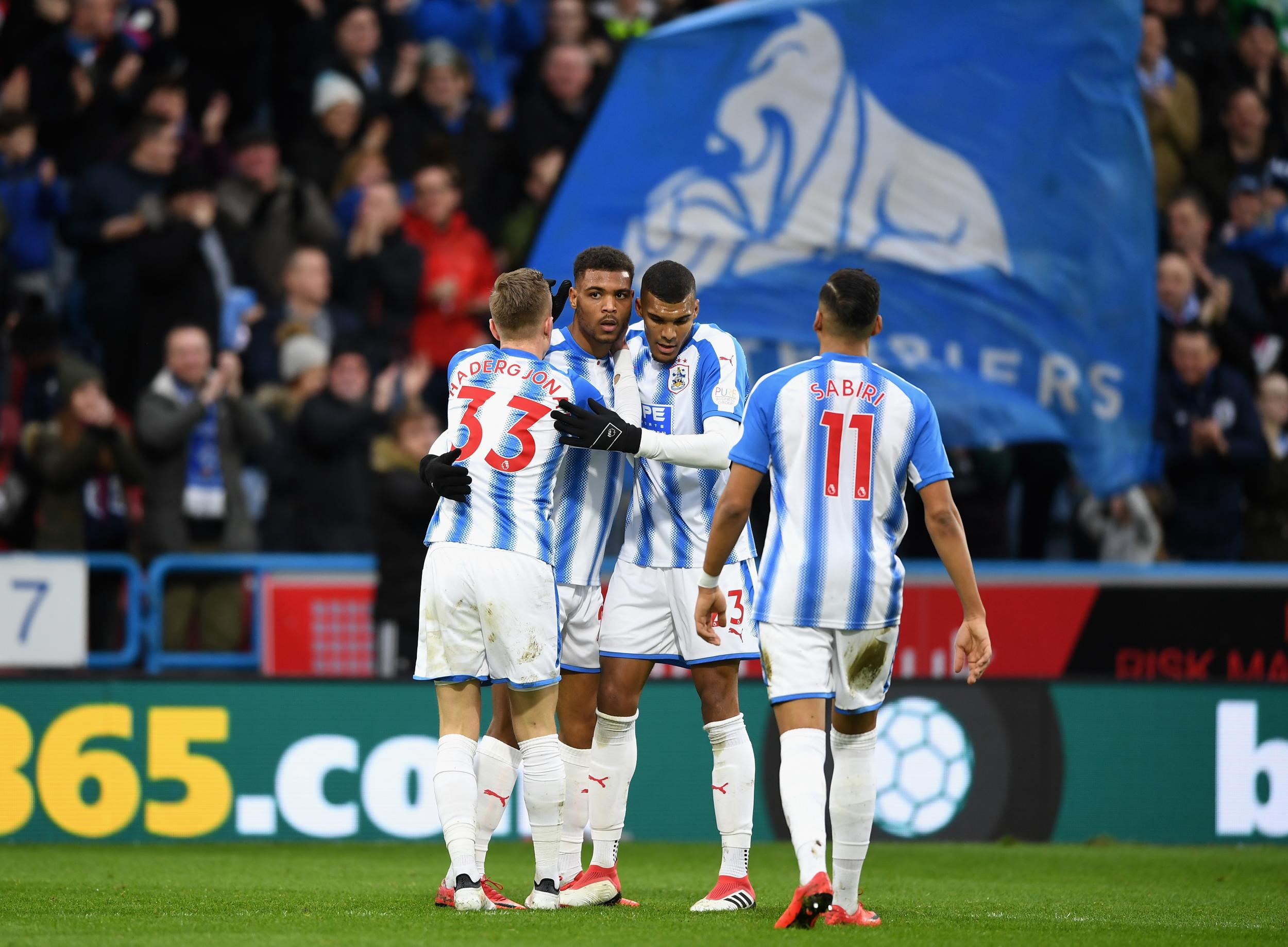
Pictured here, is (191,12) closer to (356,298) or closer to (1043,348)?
(356,298)

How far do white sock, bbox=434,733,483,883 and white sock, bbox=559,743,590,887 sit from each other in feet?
1.83

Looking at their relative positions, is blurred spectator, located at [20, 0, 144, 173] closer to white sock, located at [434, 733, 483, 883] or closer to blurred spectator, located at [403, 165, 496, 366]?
blurred spectator, located at [403, 165, 496, 366]

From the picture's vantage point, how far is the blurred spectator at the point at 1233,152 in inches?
626

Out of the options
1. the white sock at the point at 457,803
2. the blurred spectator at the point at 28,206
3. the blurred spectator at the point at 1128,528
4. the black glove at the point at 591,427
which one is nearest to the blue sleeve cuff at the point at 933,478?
the black glove at the point at 591,427

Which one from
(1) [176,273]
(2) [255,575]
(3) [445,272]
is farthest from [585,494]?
(3) [445,272]

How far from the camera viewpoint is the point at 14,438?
12.3 m

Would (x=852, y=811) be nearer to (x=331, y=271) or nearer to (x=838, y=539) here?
(x=838, y=539)

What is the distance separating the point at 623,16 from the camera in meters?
16.0

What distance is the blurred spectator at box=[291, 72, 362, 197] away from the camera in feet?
46.1

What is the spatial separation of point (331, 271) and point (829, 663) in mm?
A: 8208

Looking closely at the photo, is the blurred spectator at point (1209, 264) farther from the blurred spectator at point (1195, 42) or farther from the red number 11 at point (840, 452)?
the red number 11 at point (840, 452)

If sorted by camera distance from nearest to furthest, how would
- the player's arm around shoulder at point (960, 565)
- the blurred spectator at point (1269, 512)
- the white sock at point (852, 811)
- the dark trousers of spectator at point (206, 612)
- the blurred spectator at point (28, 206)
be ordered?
the player's arm around shoulder at point (960, 565), the white sock at point (852, 811), the dark trousers of spectator at point (206, 612), the blurred spectator at point (28, 206), the blurred spectator at point (1269, 512)

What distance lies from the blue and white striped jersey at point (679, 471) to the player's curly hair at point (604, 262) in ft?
1.14

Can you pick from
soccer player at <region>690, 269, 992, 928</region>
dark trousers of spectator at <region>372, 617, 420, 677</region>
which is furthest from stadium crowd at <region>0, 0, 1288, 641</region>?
soccer player at <region>690, 269, 992, 928</region>
